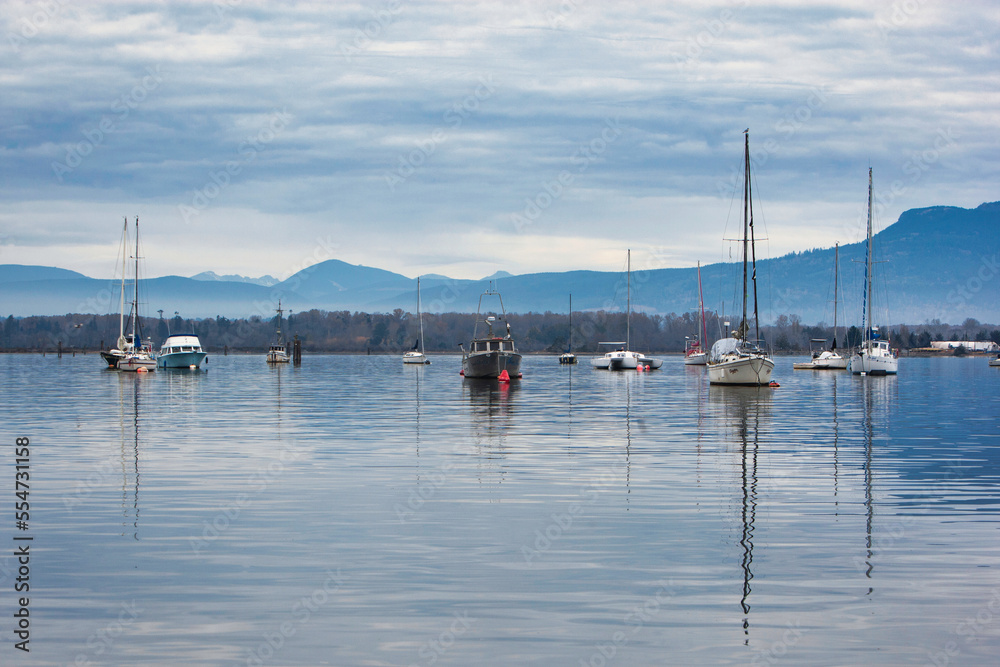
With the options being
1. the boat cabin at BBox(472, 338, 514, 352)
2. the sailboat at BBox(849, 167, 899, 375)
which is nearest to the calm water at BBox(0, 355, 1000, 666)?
the boat cabin at BBox(472, 338, 514, 352)

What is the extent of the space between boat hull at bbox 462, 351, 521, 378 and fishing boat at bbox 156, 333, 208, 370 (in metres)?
40.1

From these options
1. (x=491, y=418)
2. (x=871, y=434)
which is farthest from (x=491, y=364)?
(x=871, y=434)

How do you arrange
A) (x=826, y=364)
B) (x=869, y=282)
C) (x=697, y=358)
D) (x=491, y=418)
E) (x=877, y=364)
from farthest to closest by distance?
1. (x=697, y=358)
2. (x=826, y=364)
3. (x=877, y=364)
4. (x=869, y=282)
5. (x=491, y=418)

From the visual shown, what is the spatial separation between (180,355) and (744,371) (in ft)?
218

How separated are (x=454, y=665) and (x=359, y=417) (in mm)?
34470

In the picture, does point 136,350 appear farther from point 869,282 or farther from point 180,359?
point 869,282

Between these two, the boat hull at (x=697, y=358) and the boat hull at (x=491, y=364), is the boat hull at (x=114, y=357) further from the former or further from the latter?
the boat hull at (x=697, y=358)

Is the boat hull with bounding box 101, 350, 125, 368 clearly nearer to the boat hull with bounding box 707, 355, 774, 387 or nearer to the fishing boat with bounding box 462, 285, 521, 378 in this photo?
the fishing boat with bounding box 462, 285, 521, 378

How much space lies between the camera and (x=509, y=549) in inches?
661

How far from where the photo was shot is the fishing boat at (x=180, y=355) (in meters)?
116

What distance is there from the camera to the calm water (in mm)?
12070

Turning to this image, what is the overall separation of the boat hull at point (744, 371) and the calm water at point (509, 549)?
35.6 meters

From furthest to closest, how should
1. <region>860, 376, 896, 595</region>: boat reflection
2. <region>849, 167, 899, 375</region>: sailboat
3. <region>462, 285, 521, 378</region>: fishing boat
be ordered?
<region>849, 167, 899, 375</region>: sailboat
<region>462, 285, 521, 378</region>: fishing boat
<region>860, 376, 896, 595</region>: boat reflection

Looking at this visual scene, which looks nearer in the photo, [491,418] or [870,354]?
[491,418]
